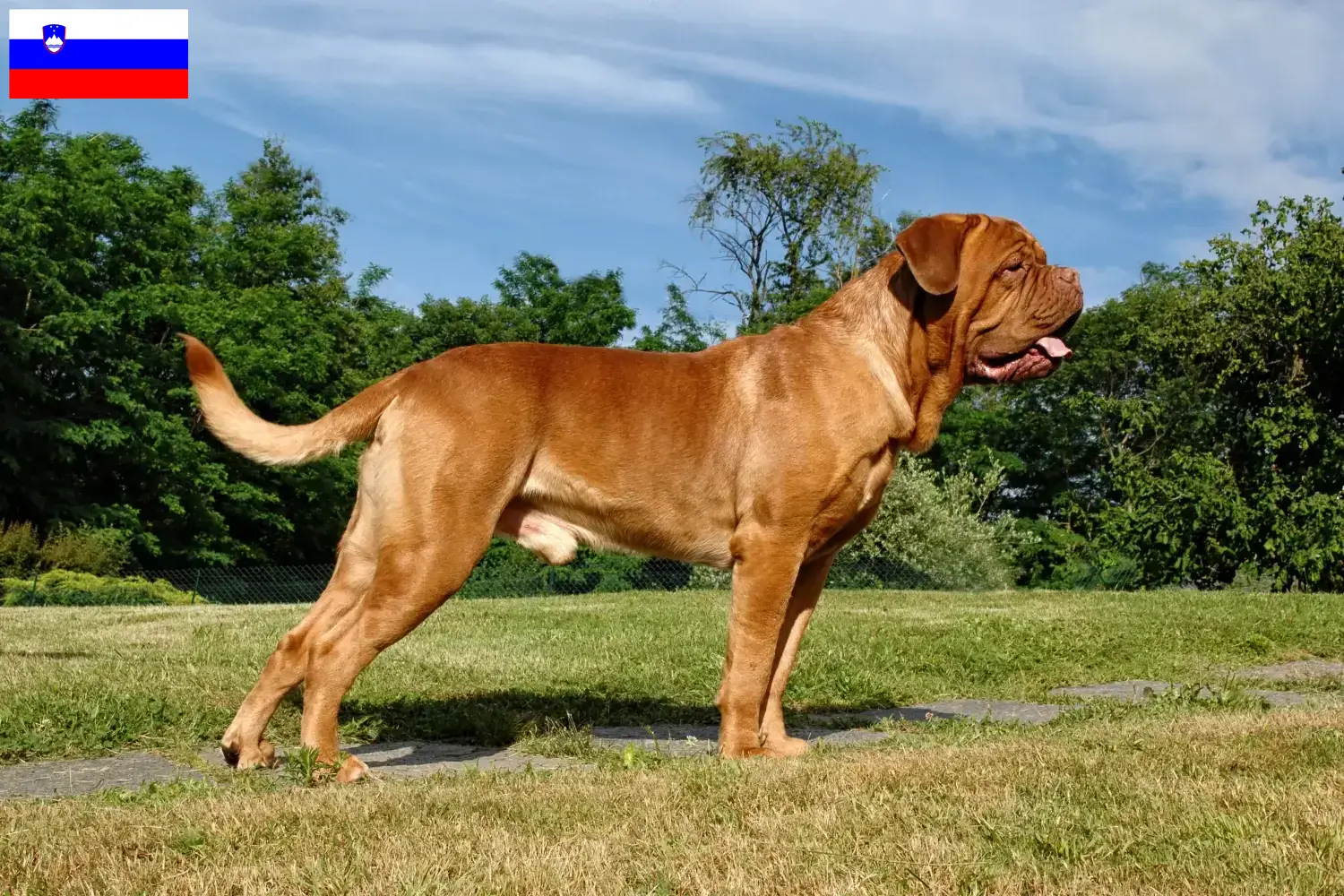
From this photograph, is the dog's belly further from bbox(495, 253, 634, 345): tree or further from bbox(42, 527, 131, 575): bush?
bbox(495, 253, 634, 345): tree

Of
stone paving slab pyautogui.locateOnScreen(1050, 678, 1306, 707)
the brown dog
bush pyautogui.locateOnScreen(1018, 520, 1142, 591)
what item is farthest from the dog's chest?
bush pyautogui.locateOnScreen(1018, 520, 1142, 591)

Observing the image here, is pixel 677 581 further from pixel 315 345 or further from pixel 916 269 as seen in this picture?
pixel 916 269

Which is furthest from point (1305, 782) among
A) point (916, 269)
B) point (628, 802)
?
point (916, 269)

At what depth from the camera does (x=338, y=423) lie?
17.6ft

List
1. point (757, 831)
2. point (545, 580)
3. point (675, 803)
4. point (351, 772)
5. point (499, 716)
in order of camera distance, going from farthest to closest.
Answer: point (545, 580), point (499, 716), point (351, 772), point (675, 803), point (757, 831)

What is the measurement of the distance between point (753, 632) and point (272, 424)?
2.28m

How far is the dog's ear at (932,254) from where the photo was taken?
548 cm

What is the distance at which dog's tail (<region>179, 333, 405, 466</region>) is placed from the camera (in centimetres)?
529

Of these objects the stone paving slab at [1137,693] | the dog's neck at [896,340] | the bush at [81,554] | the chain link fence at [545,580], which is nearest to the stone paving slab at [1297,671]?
the stone paving slab at [1137,693]

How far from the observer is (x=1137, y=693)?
812 cm

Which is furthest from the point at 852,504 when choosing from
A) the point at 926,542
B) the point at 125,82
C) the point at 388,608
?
the point at 926,542

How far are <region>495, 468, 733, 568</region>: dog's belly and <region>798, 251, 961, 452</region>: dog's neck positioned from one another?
0.97m

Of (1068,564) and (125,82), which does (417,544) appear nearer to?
(125,82)

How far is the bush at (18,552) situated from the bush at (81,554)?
0.29 m
